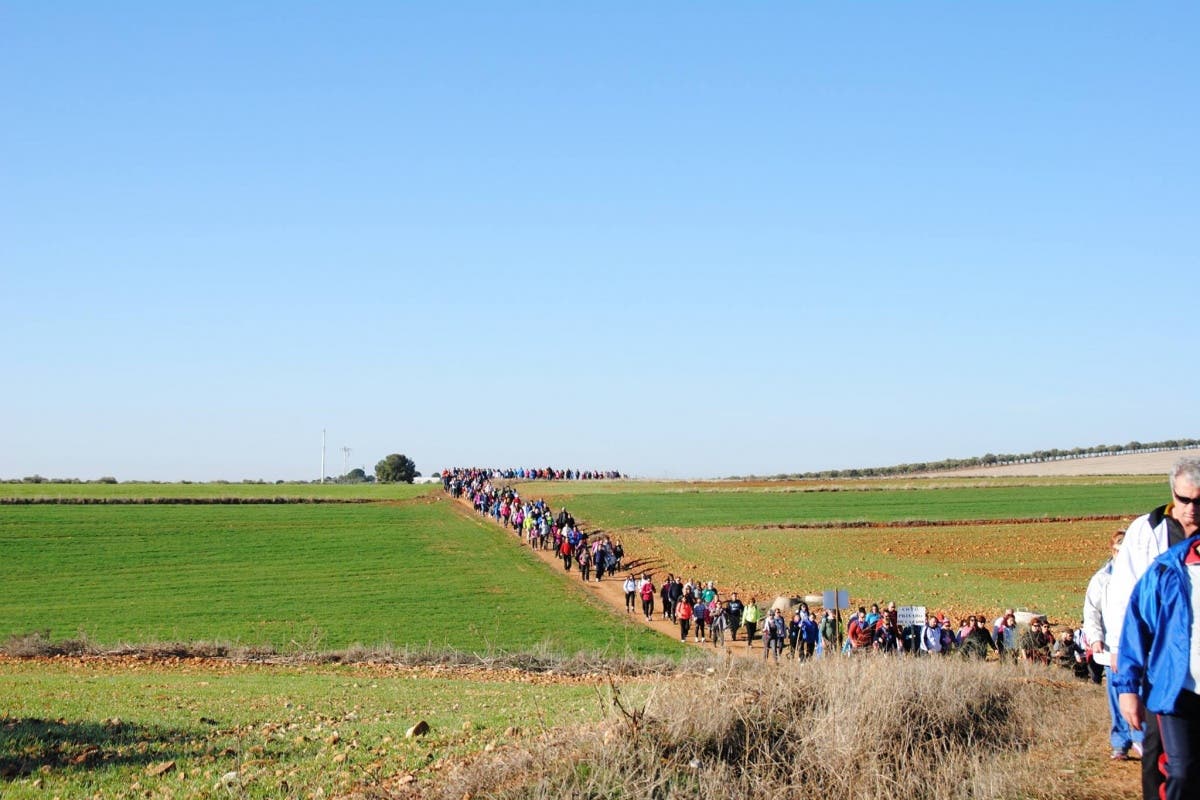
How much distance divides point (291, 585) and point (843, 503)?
43.3 meters

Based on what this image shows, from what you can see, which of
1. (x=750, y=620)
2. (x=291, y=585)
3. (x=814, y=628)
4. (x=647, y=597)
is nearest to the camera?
(x=814, y=628)

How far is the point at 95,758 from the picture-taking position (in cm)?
964

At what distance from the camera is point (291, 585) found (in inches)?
1529

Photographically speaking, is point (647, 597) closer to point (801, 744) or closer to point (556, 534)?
point (556, 534)

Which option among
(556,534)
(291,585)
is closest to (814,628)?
(291,585)

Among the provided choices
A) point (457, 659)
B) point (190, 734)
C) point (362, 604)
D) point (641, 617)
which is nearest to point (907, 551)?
point (641, 617)

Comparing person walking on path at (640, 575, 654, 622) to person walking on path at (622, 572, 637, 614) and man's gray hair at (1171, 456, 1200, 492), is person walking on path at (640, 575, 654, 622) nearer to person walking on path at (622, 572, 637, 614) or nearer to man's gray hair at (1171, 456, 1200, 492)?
person walking on path at (622, 572, 637, 614)

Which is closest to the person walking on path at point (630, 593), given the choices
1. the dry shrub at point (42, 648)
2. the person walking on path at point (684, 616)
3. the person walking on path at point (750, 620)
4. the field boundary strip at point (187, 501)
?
the person walking on path at point (684, 616)

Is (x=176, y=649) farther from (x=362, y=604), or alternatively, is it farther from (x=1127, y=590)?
(x=1127, y=590)

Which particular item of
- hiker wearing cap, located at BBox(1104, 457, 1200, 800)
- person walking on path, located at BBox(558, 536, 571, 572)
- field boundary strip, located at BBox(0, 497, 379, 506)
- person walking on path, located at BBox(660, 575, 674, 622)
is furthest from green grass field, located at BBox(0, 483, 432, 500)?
hiker wearing cap, located at BBox(1104, 457, 1200, 800)

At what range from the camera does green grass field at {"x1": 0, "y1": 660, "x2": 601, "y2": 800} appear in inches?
339

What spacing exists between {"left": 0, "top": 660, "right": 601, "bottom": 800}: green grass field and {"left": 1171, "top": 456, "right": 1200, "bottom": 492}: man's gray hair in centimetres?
461

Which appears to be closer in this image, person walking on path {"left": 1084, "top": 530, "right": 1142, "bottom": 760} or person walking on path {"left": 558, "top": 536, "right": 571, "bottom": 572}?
person walking on path {"left": 1084, "top": 530, "right": 1142, "bottom": 760}

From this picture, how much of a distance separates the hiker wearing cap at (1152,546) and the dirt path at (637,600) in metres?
15.7
